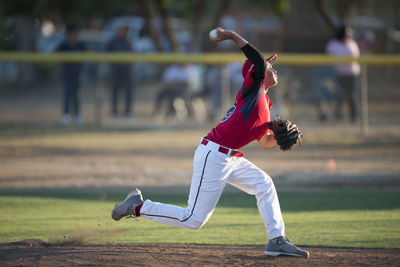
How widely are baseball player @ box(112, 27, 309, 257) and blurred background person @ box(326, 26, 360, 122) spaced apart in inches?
358

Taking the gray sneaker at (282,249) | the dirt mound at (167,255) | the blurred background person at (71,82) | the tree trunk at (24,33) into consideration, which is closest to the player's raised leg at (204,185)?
the dirt mound at (167,255)

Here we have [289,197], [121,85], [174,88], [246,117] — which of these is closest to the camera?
[246,117]

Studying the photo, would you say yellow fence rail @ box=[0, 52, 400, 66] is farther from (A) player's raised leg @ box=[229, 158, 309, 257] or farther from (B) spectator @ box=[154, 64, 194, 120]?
(A) player's raised leg @ box=[229, 158, 309, 257]

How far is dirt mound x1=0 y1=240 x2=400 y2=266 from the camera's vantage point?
4902mm

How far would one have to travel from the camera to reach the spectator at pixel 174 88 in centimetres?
1525

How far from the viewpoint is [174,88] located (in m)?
15.6

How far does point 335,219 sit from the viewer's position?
6.95 metres

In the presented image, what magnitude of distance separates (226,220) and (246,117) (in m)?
2.28

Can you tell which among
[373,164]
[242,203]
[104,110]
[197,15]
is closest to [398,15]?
[197,15]

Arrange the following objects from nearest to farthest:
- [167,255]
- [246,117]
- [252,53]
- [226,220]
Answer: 1. [252,53]
2. [246,117]
3. [167,255]
4. [226,220]

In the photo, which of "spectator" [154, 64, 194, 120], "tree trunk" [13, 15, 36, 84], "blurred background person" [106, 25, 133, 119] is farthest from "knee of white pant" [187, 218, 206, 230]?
"tree trunk" [13, 15, 36, 84]

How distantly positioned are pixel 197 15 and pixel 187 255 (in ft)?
55.0

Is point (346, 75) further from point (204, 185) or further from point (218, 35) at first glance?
point (204, 185)

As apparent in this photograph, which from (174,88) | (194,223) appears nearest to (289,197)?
(194,223)
